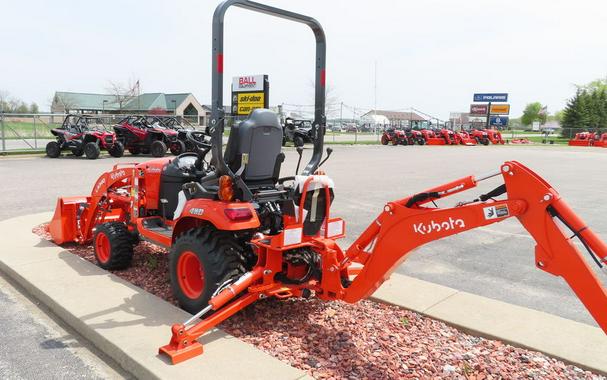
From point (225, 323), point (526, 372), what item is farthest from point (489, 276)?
point (225, 323)

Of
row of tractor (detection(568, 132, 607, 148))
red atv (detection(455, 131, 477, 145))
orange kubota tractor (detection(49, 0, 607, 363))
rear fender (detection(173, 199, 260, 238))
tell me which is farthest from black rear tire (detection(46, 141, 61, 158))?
row of tractor (detection(568, 132, 607, 148))

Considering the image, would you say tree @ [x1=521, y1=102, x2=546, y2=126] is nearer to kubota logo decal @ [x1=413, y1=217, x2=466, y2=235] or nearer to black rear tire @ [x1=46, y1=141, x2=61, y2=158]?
black rear tire @ [x1=46, y1=141, x2=61, y2=158]

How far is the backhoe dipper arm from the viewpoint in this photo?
105 inches

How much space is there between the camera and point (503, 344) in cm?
376

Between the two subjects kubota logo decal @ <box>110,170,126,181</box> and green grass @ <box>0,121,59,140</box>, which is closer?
kubota logo decal @ <box>110,170,126,181</box>

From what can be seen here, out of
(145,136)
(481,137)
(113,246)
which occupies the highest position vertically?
(481,137)

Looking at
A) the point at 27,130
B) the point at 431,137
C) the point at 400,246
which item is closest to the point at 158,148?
the point at 27,130

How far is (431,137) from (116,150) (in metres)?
25.7

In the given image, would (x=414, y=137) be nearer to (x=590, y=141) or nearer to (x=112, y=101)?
(x=590, y=141)

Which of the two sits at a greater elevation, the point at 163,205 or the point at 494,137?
the point at 494,137

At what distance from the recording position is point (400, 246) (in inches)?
133

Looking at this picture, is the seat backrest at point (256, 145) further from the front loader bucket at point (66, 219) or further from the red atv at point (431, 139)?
the red atv at point (431, 139)

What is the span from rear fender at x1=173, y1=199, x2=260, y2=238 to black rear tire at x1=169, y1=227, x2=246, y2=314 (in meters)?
0.14

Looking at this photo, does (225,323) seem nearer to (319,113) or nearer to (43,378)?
(43,378)
